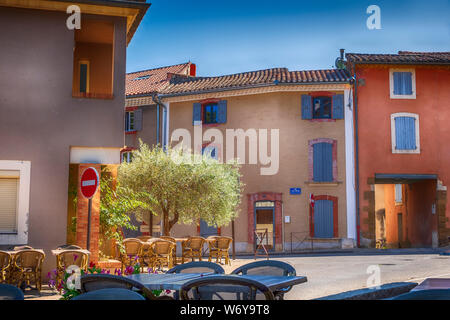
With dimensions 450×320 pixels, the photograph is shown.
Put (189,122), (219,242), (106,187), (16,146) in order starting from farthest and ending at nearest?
(189,122) < (219,242) < (106,187) < (16,146)

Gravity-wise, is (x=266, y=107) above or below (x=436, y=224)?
above

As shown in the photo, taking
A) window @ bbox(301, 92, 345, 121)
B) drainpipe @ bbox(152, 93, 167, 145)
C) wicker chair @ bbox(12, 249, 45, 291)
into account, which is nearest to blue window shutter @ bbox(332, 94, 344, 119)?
window @ bbox(301, 92, 345, 121)

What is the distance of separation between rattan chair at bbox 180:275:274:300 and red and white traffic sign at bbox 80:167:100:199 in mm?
5915

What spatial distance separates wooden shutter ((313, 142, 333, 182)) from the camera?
96.3 ft

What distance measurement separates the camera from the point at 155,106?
32.4 m

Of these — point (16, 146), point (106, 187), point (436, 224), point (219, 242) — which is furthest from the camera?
point (436, 224)

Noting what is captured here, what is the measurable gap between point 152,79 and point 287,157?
10.8 metres

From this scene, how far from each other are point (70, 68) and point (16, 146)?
209cm

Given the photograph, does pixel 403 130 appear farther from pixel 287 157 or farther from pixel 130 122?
pixel 130 122

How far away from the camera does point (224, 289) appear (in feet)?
14.1

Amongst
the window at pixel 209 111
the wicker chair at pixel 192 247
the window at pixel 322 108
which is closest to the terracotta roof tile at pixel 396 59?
the window at pixel 322 108

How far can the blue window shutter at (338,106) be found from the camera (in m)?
29.5
